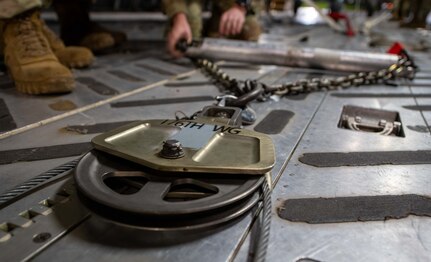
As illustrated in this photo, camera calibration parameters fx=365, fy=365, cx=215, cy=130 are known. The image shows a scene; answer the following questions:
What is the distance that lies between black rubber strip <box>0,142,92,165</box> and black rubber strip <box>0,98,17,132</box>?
20cm

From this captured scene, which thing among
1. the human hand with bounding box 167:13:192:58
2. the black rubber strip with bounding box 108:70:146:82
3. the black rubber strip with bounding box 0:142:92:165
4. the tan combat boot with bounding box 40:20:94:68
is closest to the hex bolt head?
→ the black rubber strip with bounding box 0:142:92:165

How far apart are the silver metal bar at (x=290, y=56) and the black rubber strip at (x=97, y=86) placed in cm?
68

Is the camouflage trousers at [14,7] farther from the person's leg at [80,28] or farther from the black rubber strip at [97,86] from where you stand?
the person's leg at [80,28]

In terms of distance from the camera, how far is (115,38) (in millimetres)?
2959

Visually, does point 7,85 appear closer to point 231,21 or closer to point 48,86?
point 48,86

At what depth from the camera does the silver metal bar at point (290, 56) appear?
2094 millimetres

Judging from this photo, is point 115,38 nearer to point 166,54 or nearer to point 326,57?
point 166,54

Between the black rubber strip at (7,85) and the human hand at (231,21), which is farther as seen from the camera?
the human hand at (231,21)

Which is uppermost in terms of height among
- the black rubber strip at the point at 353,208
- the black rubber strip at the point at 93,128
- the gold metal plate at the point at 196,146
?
the gold metal plate at the point at 196,146

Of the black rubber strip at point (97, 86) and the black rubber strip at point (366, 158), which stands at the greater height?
the black rubber strip at point (97, 86)

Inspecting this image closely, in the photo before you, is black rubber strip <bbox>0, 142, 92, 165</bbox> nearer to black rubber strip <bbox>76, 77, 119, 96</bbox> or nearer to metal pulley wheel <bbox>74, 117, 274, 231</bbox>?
metal pulley wheel <bbox>74, 117, 274, 231</bbox>

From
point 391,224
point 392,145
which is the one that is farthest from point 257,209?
point 392,145

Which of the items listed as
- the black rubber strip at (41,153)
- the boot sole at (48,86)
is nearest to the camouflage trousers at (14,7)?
the boot sole at (48,86)

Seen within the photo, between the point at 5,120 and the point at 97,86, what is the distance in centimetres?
54
